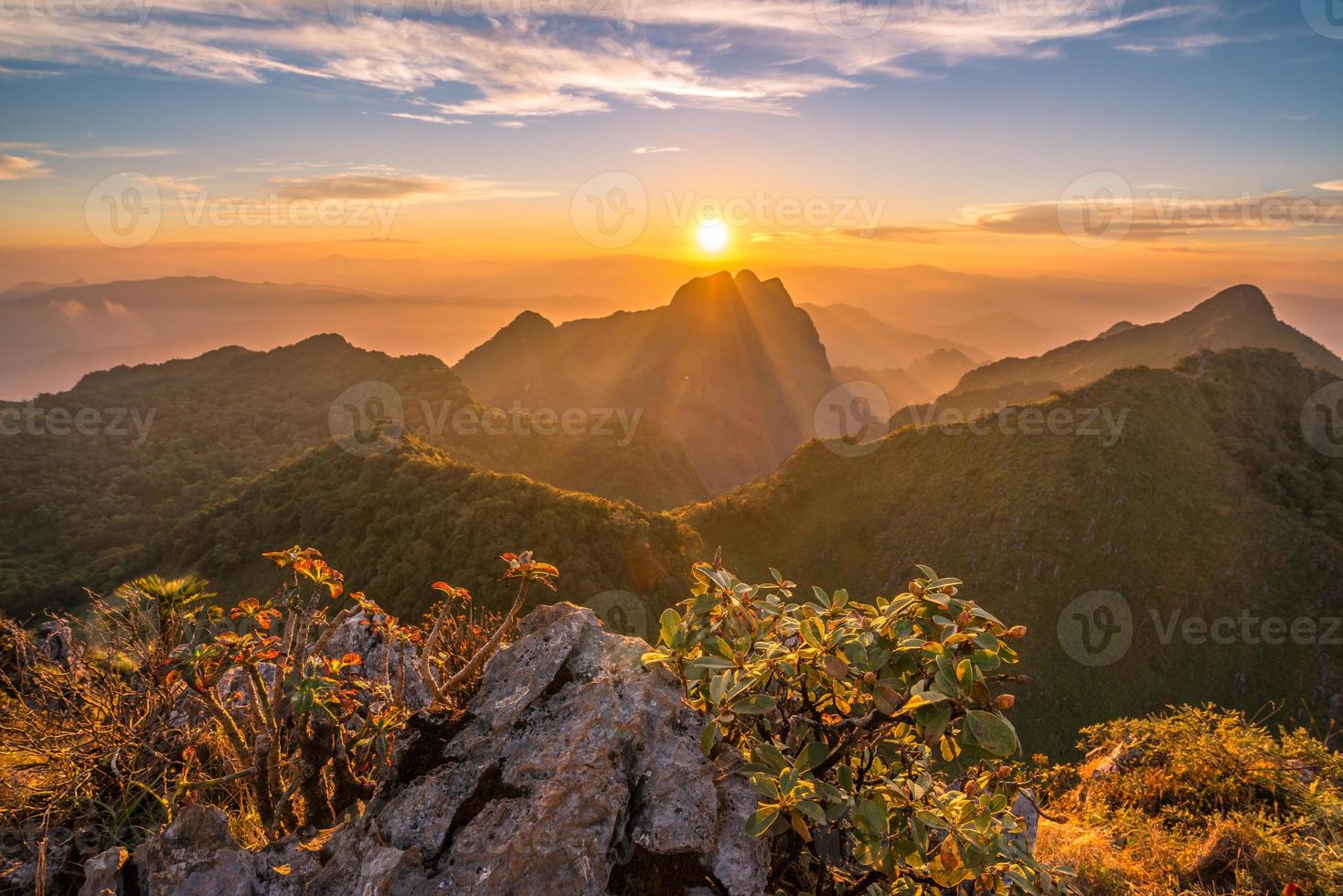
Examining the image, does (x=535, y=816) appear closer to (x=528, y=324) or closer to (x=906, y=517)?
(x=906, y=517)

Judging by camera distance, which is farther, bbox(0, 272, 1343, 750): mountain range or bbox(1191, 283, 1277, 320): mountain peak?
bbox(1191, 283, 1277, 320): mountain peak

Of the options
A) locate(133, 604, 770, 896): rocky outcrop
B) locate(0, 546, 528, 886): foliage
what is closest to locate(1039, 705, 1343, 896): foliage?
locate(133, 604, 770, 896): rocky outcrop

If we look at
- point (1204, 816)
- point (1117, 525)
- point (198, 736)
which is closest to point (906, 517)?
point (1117, 525)

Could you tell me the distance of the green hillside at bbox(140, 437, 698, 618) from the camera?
39250 millimetres

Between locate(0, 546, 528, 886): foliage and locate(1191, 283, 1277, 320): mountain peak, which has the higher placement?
locate(1191, 283, 1277, 320): mountain peak

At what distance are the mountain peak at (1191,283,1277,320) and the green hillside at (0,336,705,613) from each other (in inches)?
4766

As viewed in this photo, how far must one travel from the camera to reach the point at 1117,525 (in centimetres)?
4594

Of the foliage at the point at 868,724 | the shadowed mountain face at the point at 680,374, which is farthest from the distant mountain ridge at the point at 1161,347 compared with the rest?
the foliage at the point at 868,724

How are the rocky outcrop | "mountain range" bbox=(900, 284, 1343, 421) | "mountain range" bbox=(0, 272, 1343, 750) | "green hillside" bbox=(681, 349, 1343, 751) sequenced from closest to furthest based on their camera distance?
the rocky outcrop, "green hillside" bbox=(681, 349, 1343, 751), "mountain range" bbox=(0, 272, 1343, 750), "mountain range" bbox=(900, 284, 1343, 421)

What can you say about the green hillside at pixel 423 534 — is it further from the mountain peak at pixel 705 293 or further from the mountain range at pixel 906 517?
the mountain peak at pixel 705 293

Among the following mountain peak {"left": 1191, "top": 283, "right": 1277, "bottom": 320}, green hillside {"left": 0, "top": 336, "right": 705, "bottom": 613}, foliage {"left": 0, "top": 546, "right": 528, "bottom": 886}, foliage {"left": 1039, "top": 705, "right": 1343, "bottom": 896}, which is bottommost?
green hillside {"left": 0, "top": 336, "right": 705, "bottom": 613}

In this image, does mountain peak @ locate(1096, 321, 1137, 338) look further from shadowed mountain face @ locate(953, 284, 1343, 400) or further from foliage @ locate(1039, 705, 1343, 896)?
foliage @ locate(1039, 705, 1343, 896)

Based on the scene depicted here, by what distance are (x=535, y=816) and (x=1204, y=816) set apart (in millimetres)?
9758

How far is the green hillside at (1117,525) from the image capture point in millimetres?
39094
